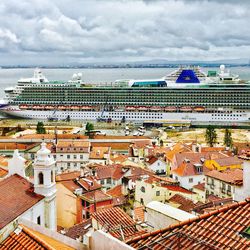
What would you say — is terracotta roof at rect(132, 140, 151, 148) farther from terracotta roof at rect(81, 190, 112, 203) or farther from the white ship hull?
the white ship hull

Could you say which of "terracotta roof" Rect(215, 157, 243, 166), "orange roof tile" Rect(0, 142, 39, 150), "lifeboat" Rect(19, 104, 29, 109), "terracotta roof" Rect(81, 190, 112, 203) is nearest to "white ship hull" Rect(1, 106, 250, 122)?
"lifeboat" Rect(19, 104, 29, 109)

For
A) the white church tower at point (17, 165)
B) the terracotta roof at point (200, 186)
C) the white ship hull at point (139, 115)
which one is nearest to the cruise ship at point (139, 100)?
the white ship hull at point (139, 115)

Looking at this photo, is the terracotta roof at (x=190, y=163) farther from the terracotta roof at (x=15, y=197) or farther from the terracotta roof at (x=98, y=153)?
the terracotta roof at (x=15, y=197)

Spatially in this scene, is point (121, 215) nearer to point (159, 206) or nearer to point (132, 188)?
point (159, 206)

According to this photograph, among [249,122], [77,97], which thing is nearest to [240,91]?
[249,122]

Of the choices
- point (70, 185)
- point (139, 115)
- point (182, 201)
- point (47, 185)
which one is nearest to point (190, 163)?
point (182, 201)

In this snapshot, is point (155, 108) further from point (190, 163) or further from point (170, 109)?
point (190, 163)

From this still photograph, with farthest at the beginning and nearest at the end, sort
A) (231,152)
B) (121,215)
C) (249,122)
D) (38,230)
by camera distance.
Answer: (249,122), (231,152), (121,215), (38,230)
